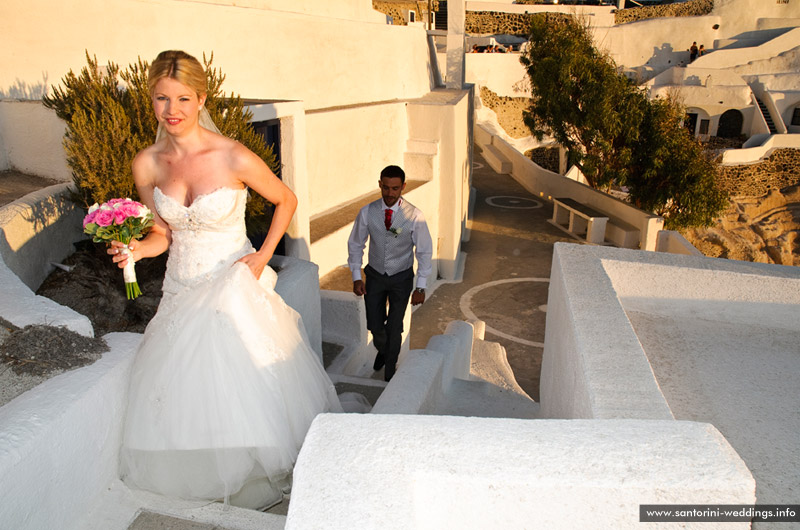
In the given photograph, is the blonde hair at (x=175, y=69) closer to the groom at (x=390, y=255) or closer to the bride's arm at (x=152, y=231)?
the bride's arm at (x=152, y=231)

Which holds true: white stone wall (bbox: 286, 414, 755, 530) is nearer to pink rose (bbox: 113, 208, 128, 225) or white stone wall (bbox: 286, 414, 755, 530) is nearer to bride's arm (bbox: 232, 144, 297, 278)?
bride's arm (bbox: 232, 144, 297, 278)

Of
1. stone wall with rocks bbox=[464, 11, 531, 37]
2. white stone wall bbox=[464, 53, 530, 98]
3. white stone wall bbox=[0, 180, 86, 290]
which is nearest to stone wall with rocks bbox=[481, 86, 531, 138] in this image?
white stone wall bbox=[464, 53, 530, 98]

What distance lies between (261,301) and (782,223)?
36159 mm

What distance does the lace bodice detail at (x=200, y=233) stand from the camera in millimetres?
3316

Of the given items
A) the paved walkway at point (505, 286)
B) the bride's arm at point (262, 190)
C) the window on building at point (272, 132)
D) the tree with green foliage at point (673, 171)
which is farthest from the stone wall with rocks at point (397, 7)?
the bride's arm at point (262, 190)

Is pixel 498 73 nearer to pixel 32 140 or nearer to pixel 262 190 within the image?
pixel 32 140

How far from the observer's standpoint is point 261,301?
11.1 ft

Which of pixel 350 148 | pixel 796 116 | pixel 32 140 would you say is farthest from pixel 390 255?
pixel 796 116

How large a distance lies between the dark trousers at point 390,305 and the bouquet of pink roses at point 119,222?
2876 millimetres

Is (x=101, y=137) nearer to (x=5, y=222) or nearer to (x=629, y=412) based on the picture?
(x=5, y=222)

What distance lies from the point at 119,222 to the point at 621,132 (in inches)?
736

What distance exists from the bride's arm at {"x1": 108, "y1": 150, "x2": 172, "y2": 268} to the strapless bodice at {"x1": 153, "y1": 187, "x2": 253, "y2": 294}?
0.13 m

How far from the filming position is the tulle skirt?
2992 mm

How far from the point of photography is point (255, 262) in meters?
3.43
